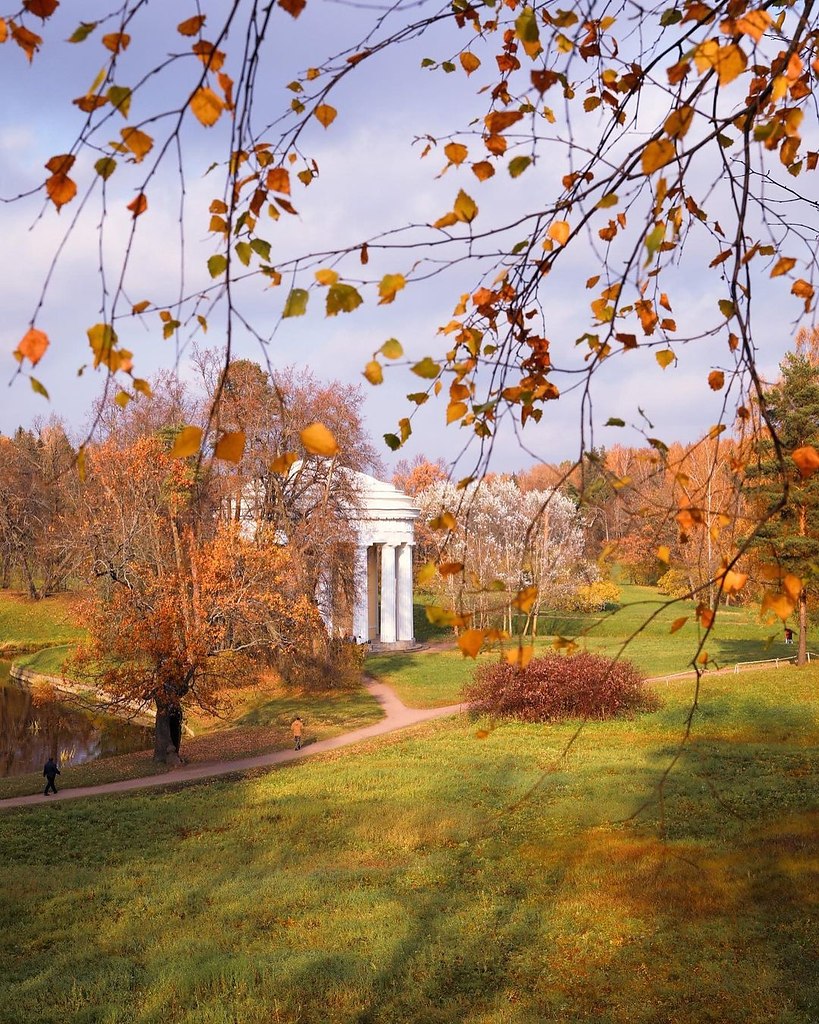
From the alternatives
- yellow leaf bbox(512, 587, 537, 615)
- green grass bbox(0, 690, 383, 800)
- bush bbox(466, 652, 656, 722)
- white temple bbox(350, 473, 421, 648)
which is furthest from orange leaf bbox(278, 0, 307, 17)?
white temple bbox(350, 473, 421, 648)

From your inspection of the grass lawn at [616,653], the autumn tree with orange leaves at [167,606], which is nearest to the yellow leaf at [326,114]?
the autumn tree with orange leaves at [167,606]

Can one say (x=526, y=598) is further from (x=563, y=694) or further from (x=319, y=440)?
(x=563, y=694)

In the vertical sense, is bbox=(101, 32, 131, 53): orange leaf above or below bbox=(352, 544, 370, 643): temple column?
above

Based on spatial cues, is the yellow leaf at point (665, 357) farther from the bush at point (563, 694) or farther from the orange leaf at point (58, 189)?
the bush at point (563, 694)

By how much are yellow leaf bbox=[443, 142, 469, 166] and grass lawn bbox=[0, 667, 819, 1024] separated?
2069mm

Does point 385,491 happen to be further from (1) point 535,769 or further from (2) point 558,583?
(1) point 535,769

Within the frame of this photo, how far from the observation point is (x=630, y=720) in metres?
24.9

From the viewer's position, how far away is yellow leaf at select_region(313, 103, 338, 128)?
3.10 m

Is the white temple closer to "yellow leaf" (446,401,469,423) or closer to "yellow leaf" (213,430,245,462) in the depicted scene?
"yellow leaf" (446,401,469,423)

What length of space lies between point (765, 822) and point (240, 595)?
13.8m

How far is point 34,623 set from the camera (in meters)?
51.2

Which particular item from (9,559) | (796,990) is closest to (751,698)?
(796,990)

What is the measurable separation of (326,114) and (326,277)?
3.16ft

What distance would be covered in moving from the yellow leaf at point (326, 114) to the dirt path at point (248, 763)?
18263mm
